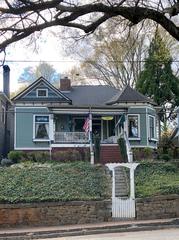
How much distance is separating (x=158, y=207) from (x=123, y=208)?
1629 mm

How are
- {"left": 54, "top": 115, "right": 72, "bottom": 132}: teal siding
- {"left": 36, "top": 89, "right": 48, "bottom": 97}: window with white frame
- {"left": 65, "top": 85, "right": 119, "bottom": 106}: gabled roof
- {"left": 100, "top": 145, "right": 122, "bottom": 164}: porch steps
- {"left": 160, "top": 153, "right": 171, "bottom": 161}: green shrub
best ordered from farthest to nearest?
{"left": 65, "top": 85, "right": 119, "bottom": 106}: gabled roof → {"left": 54, "top": 115, "right": 72, "bottom": 132}: teal siding → {"left": 36, "top": 89, "right": 48, "bottom": 97}: window with white frame → {"left": 100, "top": 145, "right": 122, "bottom": 164}: porch steps → {"left": 160, "top": 153, "right": 171, "bottom": 161}: green shrub

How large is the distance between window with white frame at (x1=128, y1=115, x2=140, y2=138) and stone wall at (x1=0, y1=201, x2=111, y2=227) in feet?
54.3

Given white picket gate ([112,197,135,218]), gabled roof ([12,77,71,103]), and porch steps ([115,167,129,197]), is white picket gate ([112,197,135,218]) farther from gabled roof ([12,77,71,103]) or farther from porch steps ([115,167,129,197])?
gabled roof ([12,77,71,103])

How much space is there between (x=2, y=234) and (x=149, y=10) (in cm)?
1367

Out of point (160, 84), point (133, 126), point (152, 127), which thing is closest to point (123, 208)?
point (133, 126)

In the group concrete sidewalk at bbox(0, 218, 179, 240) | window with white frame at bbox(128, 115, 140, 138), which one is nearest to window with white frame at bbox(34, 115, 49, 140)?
window with white frame at bbox(128, 115, 140, 138)

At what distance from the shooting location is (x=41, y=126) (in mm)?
39562

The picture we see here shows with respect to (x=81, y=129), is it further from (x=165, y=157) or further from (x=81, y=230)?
(x=81, y=230)

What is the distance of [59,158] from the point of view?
35281 mm

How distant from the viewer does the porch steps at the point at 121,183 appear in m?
26.7

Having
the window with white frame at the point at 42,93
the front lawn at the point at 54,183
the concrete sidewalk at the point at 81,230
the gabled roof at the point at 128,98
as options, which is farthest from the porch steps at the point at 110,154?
the concrete sidewalk at the point at 81,230

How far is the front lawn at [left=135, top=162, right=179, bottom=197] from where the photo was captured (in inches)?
993

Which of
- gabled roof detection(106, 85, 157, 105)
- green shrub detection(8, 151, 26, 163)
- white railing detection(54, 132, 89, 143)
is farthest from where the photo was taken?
gabled roof detection(106, 85, 157, 105)

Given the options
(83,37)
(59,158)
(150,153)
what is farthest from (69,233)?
(150,153)
